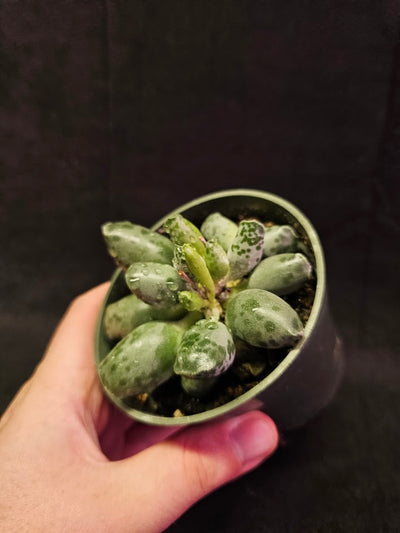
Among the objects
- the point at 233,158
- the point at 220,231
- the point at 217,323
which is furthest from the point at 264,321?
the point at 233,158

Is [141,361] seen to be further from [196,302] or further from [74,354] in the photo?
[74,354]

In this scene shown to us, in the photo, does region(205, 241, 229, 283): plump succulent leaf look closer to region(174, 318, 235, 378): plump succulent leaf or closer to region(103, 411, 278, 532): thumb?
region(174, 318, 235, 378): plump succulent leaf

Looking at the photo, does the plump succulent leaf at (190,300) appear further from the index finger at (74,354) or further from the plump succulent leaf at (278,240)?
the index finger at (74,354)

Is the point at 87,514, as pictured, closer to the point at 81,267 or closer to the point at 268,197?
the point at 268,197

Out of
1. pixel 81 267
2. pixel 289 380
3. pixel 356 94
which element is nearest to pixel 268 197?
pixel 289 380

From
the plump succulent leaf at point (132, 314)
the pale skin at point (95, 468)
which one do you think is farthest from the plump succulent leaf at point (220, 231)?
the pale skin at point (95, 468)

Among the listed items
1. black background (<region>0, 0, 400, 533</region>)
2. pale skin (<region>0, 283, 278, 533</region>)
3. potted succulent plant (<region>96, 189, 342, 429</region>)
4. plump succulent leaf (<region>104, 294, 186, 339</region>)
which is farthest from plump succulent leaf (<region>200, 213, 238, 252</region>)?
black background (<region>0, 0, 400, 533</region>)
